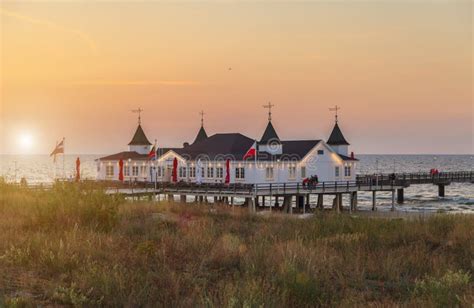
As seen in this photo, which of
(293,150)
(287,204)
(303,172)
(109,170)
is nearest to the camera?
(287,204)

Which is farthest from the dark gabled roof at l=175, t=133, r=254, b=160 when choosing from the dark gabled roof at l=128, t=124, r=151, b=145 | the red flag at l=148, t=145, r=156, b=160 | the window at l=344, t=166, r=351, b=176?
the window at l=344, t=166, r=351, b=176

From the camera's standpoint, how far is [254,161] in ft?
173

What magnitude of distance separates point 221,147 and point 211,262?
145ft

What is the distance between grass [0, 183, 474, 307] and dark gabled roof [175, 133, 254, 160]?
1372 inches

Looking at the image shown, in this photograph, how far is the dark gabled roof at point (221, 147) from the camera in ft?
181

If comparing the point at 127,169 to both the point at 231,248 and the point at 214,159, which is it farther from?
the point at 231,248

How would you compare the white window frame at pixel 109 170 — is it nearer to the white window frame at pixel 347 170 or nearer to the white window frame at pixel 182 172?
the white window frame at pixel 182 172

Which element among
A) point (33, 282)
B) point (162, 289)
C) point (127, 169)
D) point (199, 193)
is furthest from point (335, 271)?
point (127, 169)

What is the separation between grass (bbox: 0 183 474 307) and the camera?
9.94 metres

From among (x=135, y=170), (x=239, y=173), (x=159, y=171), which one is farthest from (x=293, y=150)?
(x=135, y=170)

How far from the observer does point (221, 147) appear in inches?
2250

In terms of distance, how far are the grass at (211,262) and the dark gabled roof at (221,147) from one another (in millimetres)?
34842

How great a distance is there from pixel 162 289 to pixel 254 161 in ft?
139

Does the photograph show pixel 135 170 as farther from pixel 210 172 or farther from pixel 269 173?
pixel 269 173
